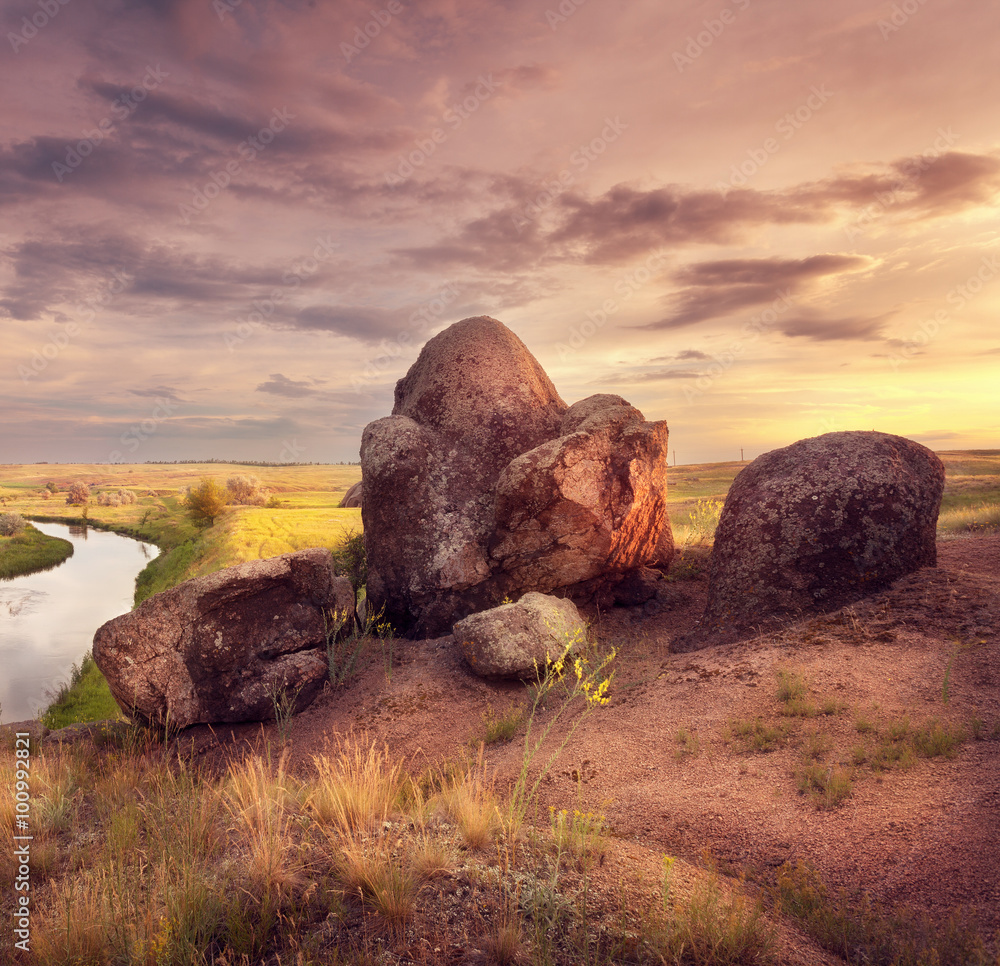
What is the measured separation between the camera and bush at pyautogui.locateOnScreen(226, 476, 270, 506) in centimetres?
5867

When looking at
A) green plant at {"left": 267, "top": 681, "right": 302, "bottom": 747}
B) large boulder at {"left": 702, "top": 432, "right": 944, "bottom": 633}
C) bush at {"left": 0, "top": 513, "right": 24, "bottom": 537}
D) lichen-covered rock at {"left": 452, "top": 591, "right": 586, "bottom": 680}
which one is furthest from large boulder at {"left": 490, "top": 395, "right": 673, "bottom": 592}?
bush at {"left": 0, "top": 513, "right": 24, "bottom": 537}

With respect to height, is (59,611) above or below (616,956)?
below

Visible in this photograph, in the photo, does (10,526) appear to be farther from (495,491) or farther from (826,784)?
(826,784)

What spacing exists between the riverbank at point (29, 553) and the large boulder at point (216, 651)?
4339cm

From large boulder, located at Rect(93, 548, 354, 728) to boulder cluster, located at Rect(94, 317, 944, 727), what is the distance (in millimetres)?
23

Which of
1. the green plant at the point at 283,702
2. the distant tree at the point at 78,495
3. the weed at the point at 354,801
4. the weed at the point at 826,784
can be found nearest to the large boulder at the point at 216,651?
the green plant at the point at 283,702

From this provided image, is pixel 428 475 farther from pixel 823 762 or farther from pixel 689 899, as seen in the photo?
pixel 689 899

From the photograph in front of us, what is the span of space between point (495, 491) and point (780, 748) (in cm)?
651

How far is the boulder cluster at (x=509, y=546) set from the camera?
361 inches

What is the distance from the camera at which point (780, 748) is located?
623 centimetres

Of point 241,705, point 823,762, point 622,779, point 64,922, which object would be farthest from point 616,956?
point 241,705

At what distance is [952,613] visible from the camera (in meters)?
7.80

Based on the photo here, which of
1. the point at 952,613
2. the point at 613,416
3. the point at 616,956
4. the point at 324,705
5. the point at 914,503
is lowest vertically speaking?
the point at 324,705

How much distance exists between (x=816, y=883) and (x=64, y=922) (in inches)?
201
